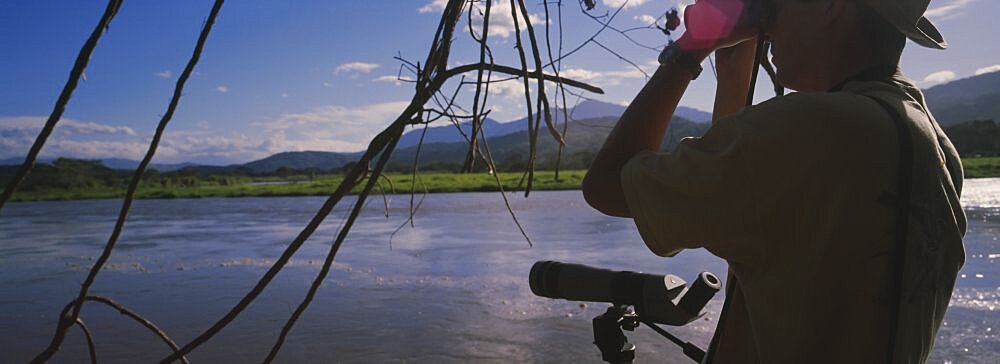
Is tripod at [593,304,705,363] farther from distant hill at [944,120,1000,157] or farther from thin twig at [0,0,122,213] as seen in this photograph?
distant hill at [944,120,1000,157]

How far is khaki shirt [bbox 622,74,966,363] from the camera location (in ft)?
2.68

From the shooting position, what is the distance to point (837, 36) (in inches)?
37.0

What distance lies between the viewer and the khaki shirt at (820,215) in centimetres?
82

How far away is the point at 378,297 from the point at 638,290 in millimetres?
6730

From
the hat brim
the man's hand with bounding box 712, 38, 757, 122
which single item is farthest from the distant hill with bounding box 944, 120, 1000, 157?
the hat brim

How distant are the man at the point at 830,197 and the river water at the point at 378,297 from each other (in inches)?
173

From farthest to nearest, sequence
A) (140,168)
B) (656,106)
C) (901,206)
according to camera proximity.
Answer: (140,168)
(656,106)
(901,206)

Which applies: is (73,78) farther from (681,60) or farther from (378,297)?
(378,297)

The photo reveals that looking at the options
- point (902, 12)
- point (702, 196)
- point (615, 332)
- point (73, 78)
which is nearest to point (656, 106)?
point (702, 196)

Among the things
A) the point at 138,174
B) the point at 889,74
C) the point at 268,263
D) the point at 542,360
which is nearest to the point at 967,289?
the point at 542,360

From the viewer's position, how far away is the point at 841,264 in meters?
0.83

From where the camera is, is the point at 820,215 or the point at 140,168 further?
the point at 140,168

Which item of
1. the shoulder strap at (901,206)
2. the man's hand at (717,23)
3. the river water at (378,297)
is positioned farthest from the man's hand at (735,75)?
the river water at (378,297)

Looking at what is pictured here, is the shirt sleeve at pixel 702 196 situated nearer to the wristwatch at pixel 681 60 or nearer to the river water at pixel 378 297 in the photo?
the wristwatch at pixel 681 60
